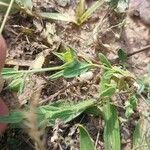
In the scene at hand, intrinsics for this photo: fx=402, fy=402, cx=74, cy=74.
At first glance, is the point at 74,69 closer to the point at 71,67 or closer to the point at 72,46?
the point at 71,67

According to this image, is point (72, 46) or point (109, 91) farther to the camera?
point (72, 46)

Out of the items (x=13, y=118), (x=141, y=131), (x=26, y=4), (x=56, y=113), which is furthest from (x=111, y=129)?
(x=26, y=4)

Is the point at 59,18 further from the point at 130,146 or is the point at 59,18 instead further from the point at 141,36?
the point at 130,146

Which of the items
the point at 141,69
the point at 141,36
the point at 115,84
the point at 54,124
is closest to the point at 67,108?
the point at 54,124

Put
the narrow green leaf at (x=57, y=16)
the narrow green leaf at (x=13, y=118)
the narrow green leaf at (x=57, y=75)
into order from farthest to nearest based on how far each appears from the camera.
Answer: the narrow green leaf at (x=57, y=16), the narrow green leaf at (x=57, y=75), the narrow green leaf at (x=13, y=118)

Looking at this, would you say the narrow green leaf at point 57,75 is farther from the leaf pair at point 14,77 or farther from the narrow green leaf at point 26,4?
the narrow green leaf at point 26,4

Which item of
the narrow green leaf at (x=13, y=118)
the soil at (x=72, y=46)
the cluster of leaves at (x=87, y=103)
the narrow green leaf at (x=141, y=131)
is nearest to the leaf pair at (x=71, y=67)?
the cluster of leaves at (x=87, y=103)

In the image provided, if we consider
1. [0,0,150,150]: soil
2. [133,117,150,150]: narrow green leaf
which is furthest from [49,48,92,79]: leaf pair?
[133,117,150,150]: narrow green leaf
